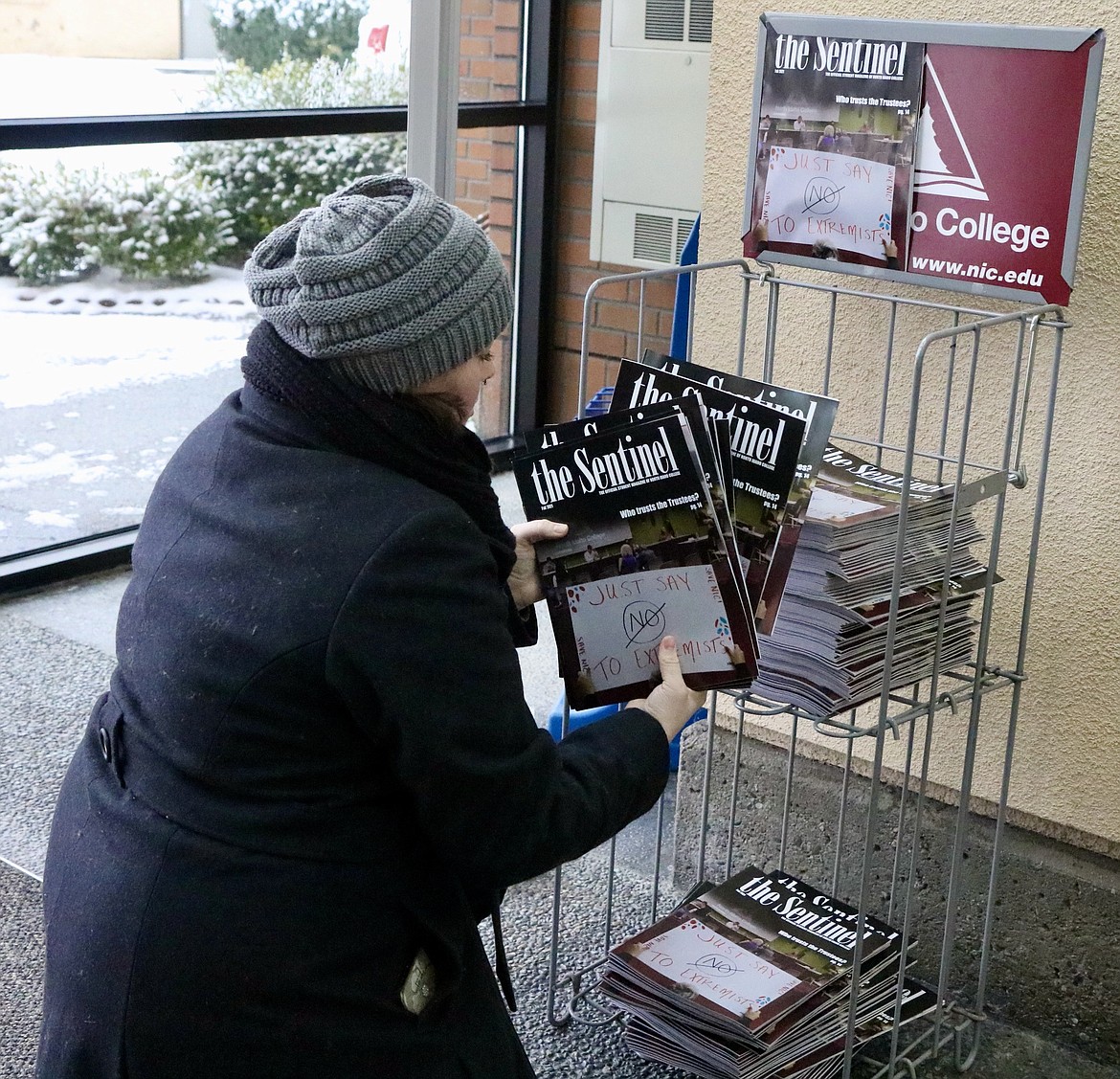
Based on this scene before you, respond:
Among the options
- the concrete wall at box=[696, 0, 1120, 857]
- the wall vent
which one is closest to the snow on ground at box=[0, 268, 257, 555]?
the wall vent

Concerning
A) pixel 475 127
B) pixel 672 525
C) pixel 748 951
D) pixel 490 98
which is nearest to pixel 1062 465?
pixel 672 525

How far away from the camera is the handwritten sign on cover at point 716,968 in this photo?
171cm

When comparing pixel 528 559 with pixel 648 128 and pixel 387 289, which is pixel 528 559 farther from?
pixel 648 128

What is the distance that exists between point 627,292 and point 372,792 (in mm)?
3361

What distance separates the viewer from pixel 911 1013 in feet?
6.15

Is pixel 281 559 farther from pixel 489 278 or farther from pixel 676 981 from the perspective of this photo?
pixel 676 981

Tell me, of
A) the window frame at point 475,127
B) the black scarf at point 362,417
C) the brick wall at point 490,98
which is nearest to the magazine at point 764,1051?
the black scarf at point 362,417

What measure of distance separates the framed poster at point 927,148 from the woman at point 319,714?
678mm

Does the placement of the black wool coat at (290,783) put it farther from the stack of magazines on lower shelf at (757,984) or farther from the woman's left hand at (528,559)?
the stack of magazines on lower shelf at (757,984)

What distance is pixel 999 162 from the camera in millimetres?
1641

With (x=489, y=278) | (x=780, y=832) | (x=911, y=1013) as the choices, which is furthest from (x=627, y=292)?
(x=489, y=278)

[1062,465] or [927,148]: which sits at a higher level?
[927,148]

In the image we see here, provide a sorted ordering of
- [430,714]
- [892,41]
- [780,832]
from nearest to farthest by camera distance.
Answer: [430,714] < [892,41] < [780,832]

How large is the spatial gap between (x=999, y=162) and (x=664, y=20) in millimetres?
2480
